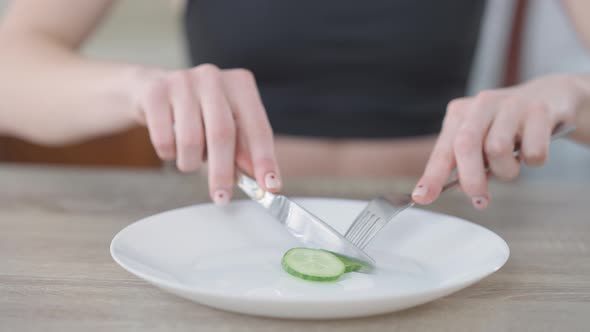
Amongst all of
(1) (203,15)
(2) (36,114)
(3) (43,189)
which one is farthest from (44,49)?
(1) (203,15)

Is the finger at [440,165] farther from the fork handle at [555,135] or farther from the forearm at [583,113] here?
the forearm at [583,113]

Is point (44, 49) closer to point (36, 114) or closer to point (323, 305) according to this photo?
point (36, 114)

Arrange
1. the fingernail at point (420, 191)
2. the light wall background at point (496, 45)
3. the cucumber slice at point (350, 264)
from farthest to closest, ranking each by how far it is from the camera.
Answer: the light wall background at point (496, 45) → the fingernail at point (420, 191) → the cucumber slice at point (350, 264)

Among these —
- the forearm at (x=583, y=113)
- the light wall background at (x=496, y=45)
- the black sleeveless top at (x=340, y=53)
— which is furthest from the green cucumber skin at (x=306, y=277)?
the light wall background at (x=496, y=45)

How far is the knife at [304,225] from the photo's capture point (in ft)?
2.11

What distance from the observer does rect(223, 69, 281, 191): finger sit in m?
0.74

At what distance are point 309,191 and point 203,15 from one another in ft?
1.78

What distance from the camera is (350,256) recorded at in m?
0.64

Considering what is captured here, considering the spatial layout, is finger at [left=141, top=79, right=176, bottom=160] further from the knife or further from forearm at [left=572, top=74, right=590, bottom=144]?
forearm at [left=572, top=74, right=590, bottom=144]

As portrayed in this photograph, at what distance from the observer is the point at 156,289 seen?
59 cm

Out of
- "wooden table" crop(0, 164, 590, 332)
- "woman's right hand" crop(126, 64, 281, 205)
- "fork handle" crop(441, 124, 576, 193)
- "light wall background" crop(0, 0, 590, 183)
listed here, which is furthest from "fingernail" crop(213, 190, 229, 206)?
"light wall background" crop(0, 0, 590, 183)

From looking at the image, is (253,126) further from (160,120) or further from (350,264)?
(350,264)

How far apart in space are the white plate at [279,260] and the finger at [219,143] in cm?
4

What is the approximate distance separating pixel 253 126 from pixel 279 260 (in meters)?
0.19
